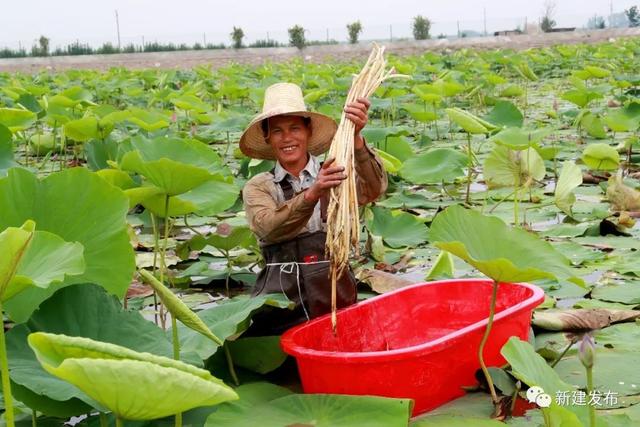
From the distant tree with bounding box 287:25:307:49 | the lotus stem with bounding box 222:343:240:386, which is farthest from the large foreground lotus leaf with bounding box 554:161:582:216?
the distant tree with bounding box 287:25:307:49

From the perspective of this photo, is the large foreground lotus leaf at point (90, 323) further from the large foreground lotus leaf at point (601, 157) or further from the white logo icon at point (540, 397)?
the large foreground lotus leaf at point (601, 157)

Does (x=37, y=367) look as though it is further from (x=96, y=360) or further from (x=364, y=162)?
(x=364, y=162)

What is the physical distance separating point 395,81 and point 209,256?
648 cm

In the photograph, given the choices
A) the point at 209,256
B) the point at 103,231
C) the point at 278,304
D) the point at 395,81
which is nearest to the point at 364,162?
the point at 278,304

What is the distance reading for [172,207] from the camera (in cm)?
200

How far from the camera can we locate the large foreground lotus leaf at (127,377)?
895 millimetres

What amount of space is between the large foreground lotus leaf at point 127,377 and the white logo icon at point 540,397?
1.38ft

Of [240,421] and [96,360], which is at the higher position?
[96,360]

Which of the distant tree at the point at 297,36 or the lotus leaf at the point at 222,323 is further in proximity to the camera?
the distant tree at the point at 297,36

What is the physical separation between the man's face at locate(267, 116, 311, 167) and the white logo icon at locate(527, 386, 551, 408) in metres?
0.82

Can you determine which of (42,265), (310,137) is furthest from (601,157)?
(42,265)

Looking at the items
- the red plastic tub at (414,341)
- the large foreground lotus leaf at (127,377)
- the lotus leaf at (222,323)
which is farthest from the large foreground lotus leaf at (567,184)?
the large foreground lotus leaf at (127,377)

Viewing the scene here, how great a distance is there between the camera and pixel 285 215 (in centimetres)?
174

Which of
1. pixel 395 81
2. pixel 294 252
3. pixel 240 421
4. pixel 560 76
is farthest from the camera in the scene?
pixel 560 76
